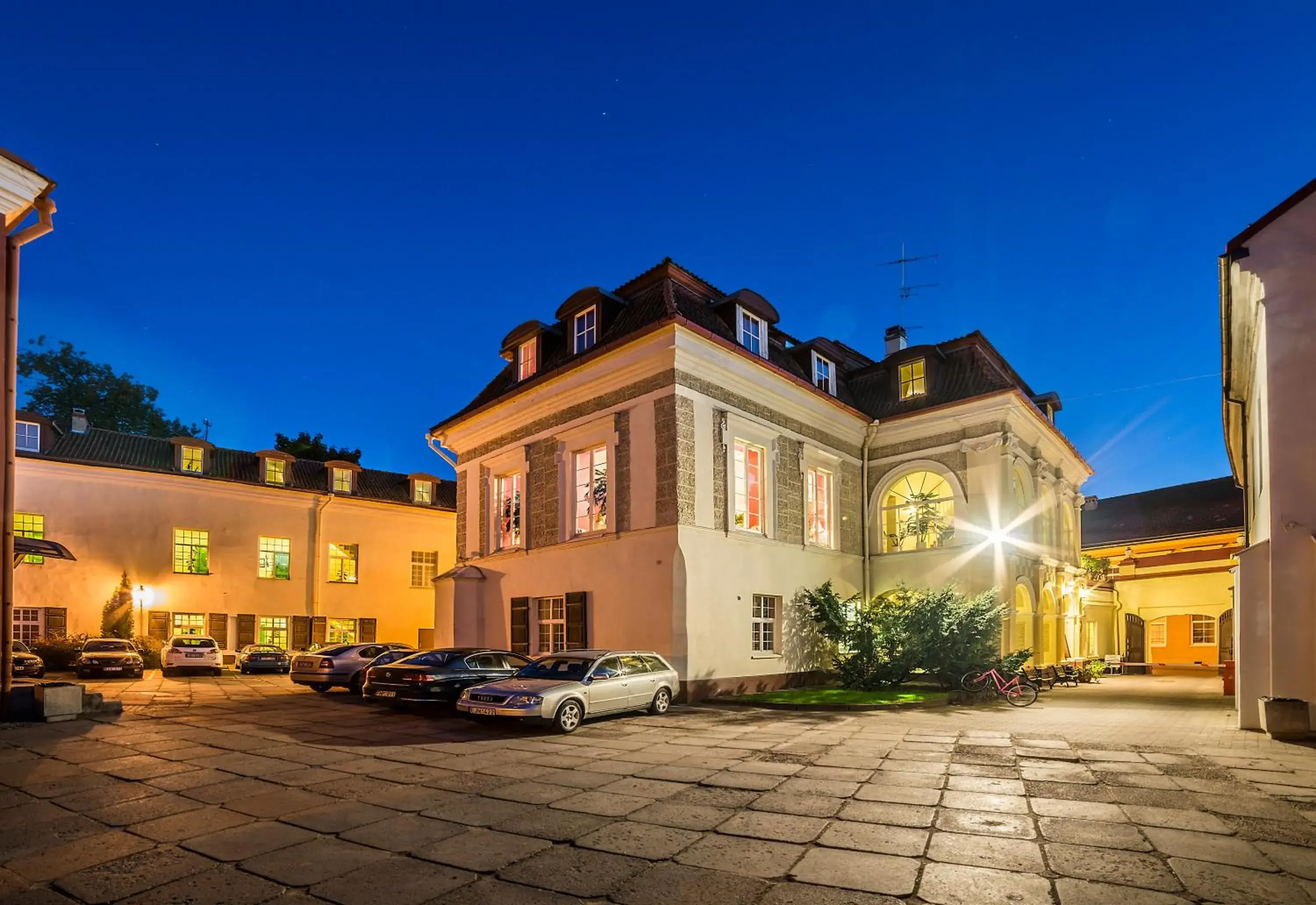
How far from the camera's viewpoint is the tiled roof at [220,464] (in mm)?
32188

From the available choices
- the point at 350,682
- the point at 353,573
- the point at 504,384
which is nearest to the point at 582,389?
the point at 504,384

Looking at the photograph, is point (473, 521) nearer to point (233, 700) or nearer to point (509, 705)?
point (233, 700)

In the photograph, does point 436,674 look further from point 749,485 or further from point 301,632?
point 301,632

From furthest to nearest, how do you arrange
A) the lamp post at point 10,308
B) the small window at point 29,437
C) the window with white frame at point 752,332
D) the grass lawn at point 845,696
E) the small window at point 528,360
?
the small window at point 29,437, the small window at point 528,360, the window with white frame at point 752,332, the grass lawn at point 845,696, the lamp post at point 10,308

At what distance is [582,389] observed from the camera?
21.3m

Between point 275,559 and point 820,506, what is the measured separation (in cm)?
2543

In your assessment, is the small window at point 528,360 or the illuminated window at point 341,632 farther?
the illuminated window at point 341,632

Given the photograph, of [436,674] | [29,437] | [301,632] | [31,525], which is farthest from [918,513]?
[29,437]

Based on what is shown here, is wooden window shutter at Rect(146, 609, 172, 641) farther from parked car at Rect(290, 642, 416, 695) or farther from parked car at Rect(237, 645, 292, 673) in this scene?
parked car at Rect(290, 642, 416, 695)

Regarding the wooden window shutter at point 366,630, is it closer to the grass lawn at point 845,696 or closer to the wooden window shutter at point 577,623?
the wooden window shutter at point 577,623

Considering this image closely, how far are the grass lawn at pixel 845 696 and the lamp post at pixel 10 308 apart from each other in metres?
14.3

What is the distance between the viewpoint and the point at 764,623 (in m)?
20.9

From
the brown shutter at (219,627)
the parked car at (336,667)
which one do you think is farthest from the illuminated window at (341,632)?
the parked car at (336,667)

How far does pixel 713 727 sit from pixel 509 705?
3536 millimetres
